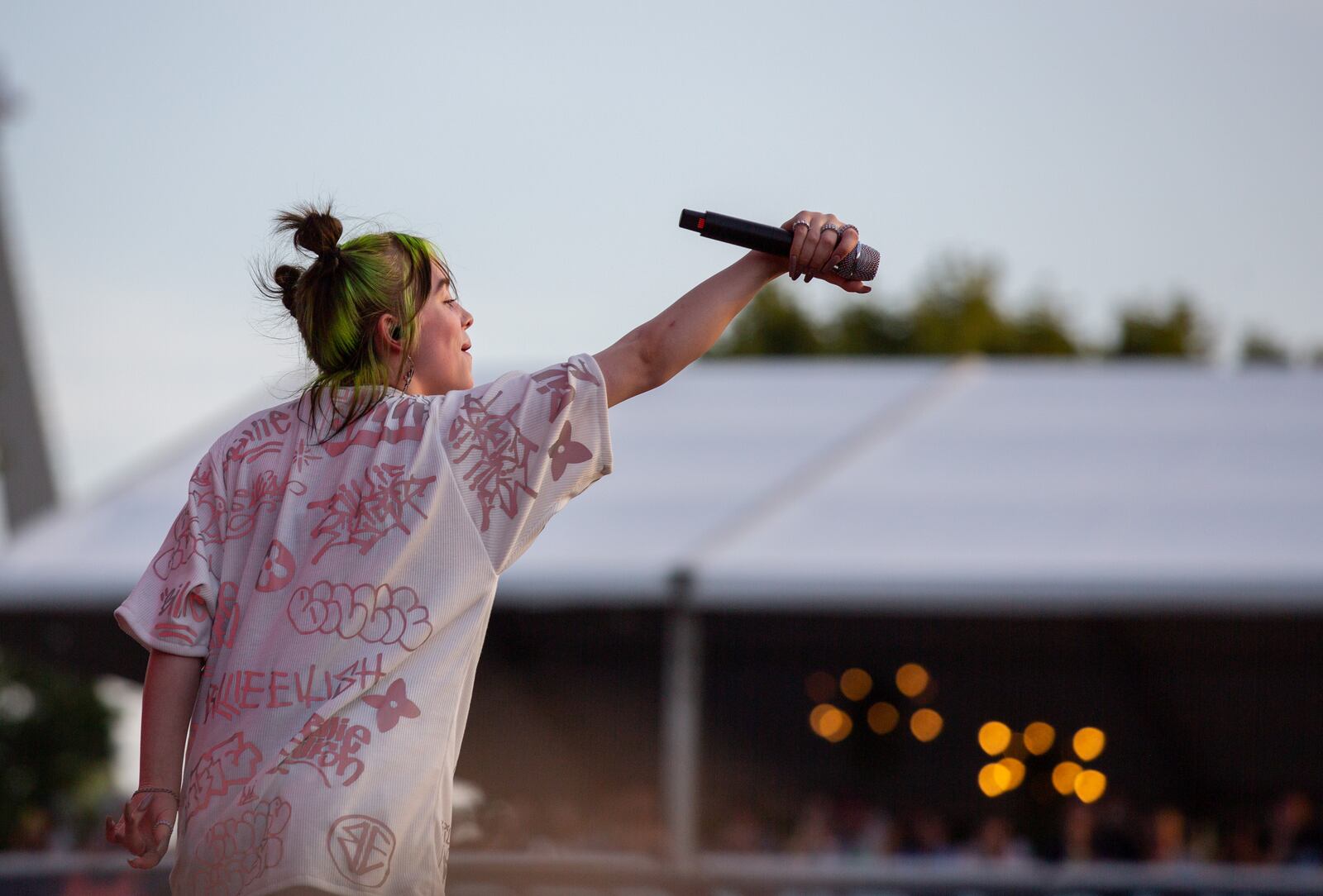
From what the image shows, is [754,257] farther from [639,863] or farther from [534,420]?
[639,863]

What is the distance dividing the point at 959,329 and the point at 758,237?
33098mm

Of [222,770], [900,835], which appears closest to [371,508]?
[222,770]

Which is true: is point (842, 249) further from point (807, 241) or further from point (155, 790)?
point (155, 790)

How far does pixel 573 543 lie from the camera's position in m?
7.63

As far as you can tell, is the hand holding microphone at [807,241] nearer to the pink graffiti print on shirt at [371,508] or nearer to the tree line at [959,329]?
the pink graffiti print on shirt at [371,508]

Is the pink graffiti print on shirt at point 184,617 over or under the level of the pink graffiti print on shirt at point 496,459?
under

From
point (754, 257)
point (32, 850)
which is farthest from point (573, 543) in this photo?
point (754, 257)

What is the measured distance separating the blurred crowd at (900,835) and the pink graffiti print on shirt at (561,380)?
20.7 ft

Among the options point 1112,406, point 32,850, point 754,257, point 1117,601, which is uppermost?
point 1112,406

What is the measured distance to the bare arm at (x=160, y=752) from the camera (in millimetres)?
1602

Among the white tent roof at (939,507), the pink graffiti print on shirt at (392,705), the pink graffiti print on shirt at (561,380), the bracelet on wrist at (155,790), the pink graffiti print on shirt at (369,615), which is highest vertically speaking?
the white tent roof at (939,507)

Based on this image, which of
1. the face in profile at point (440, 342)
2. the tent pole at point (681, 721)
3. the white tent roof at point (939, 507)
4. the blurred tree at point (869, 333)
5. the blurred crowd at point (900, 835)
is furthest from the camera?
the blurred tree at point (869, 333)

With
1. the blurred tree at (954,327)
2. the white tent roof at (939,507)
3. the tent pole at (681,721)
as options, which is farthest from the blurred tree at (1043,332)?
the tent pole at (681,721)

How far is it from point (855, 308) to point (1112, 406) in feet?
84.4
